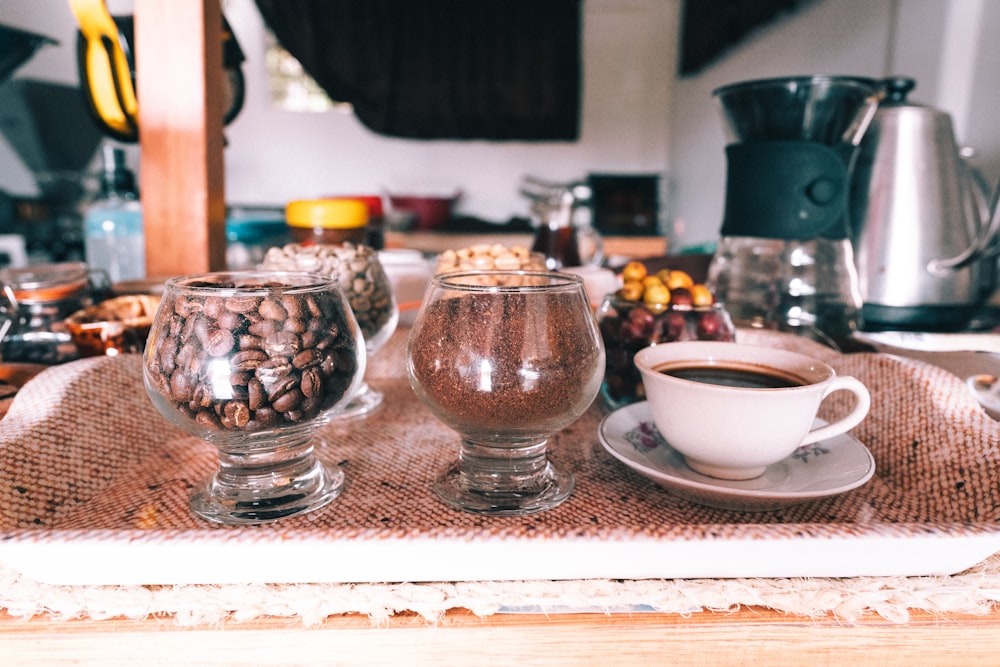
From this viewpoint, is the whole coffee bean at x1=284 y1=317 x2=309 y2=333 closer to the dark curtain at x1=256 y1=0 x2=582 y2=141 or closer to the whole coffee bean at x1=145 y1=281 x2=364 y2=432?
the whole coffee bean at x1=145 y1=281 x2=364 y2=432

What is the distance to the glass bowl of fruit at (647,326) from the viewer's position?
26.2 inches

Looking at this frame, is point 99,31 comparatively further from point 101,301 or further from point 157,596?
point 157,596

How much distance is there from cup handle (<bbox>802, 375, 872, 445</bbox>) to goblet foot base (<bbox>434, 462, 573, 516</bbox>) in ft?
0.59

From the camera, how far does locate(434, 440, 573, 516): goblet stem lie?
46 cm

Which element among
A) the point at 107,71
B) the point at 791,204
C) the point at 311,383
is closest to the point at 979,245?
the point at 791,204

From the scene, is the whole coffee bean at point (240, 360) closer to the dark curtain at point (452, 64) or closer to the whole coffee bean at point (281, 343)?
the whole coffee bean at point (281, 343)

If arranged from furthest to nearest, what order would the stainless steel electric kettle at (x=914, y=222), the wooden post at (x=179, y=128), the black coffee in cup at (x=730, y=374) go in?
1. the stainless steel electric kettle at (x=914, y=222)
2. the wooden post at (x=179, y=128)
3. the black coffee in cup at (x=730, y=374)

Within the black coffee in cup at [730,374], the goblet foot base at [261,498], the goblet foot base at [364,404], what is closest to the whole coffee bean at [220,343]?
the goblet foot base at [261,498]

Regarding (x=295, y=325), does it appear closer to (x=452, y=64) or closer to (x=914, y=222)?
(x=914, y=222)

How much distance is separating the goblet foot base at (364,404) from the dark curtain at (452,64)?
11.7 ft

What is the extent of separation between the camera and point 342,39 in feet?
12.6

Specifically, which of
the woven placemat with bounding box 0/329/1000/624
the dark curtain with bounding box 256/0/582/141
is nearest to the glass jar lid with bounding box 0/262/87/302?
the woven placemat with bounding box 0/329/1000/624

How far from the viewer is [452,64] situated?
13.3ft

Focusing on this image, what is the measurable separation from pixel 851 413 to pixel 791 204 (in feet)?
1.21
